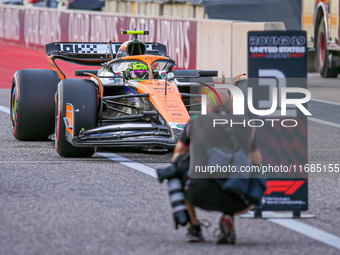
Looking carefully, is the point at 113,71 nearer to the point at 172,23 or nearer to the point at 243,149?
the point at 243,149

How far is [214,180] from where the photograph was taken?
557 centimetres

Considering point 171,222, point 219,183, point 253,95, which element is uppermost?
point 253,95

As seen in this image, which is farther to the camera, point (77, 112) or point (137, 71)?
point (137, 71)

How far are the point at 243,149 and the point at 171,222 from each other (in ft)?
3.30

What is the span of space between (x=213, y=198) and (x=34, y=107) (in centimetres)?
606

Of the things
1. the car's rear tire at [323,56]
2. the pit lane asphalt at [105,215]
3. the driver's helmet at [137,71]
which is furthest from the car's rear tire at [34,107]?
the car's rear tire at [323,56]

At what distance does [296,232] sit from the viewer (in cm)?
599

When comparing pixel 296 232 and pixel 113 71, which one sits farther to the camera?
pixel 113 71

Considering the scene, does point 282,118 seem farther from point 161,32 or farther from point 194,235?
point 161,32

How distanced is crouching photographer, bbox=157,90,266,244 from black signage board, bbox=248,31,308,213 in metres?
0.61

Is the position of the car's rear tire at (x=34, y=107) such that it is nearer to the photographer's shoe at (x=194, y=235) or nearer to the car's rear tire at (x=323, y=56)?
the photographer's shoe at (x=194, y=235)

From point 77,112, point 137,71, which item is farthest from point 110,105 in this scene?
point 77,112

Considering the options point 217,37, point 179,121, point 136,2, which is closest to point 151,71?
point 179,121

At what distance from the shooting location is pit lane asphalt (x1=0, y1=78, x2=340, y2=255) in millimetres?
5523
